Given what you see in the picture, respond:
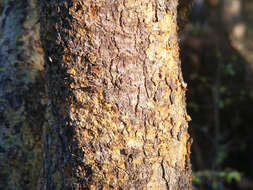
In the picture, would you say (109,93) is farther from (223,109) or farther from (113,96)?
(223,109)

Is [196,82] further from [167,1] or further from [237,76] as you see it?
[167,1]

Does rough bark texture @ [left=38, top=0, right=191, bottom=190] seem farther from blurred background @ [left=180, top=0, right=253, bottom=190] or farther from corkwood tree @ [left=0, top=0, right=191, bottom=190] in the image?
blurred background @ [left=180, top=0, right=253, bottom=190]

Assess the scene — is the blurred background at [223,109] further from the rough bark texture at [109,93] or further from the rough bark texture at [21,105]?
the rough bark texture at [109,93]

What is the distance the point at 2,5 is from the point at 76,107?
1.60m

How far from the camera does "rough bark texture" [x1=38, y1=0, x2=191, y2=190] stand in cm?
131

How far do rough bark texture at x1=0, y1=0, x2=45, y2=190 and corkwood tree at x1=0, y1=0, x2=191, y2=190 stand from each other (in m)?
0.66

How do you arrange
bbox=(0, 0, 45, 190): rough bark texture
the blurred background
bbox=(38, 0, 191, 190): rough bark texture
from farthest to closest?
the blurred background → bbox=(0, 0, 45, 190): rough bark texture → bbox=(38, 0, 191, 190): rough bark texture

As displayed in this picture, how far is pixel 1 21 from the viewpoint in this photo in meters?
2.27

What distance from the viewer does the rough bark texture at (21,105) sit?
6.78ft

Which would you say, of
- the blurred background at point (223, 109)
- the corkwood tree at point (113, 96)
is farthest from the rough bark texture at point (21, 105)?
the blurred background at point (223, 109)

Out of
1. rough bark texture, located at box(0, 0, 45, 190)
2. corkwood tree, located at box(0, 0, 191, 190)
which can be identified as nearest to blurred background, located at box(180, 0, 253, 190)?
rough bark texture, located at box(0, 0, 45, 190)

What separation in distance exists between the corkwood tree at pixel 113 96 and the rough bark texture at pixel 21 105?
2.18 ft

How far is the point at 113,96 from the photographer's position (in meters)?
1.32

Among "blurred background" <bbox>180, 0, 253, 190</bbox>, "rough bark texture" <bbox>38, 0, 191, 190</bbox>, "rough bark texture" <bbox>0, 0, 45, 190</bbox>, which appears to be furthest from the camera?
"blurred background" <bbox>180, 0, 253, 190</bbox>
